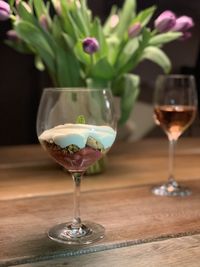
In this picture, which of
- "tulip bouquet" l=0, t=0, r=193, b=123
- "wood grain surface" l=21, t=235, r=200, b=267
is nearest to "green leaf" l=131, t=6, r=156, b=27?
"tulip bouquet" l=0, t=0, r=193, b=123

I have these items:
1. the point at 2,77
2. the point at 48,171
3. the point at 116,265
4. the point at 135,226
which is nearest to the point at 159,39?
the point at 48,171

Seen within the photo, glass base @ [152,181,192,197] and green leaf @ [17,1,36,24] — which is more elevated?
green leaf @ [17,1,36,24]

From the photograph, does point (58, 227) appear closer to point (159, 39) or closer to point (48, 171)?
point (48, 171)

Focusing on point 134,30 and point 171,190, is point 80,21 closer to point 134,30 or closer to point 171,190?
point 134,30

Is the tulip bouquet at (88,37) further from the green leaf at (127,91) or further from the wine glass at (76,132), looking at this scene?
the wine glass at (76,132)

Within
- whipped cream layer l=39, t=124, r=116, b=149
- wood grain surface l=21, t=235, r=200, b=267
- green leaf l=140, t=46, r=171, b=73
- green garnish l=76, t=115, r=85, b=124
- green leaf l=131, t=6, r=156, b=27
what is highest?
green leaf l=131, t=6, r=156, b=27

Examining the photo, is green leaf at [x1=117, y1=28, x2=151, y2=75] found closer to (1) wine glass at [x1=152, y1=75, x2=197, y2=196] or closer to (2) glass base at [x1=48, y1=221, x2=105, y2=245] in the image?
(1) wine glass at [x1=152, y1=75, x2=197, y2=196]

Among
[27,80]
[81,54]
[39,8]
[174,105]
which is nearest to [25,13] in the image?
[39,8]
